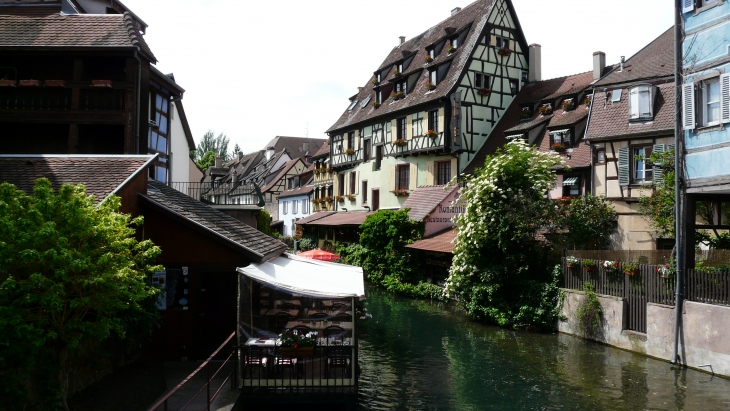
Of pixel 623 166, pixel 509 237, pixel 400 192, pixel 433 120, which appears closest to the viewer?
pixel 509 237

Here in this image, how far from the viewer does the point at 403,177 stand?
3834cm

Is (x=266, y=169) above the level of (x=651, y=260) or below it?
above

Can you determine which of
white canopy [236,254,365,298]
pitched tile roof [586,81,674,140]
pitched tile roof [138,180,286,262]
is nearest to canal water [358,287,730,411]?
white canopy [236,254,365,298]

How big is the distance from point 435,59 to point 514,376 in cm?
2668

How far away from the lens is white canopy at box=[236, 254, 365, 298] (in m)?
11.6

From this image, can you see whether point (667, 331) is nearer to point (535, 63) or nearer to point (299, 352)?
point (299, 352)

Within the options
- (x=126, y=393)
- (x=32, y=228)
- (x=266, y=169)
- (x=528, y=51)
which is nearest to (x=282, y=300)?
(x=126, y=393)

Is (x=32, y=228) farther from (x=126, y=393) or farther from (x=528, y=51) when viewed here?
(x=528, y=51)

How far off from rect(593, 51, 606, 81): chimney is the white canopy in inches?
816

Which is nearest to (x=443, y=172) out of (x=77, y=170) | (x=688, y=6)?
(x=688, y=6)

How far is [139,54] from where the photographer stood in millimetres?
19391

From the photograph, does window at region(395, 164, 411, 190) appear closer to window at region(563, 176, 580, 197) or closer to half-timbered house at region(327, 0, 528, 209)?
half-timbered house at region(327, 0, 528, 209)

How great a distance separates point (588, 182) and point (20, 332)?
2345cm

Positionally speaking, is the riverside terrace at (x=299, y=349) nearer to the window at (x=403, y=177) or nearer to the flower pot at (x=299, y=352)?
the flower pot at (x=299, y=352)
